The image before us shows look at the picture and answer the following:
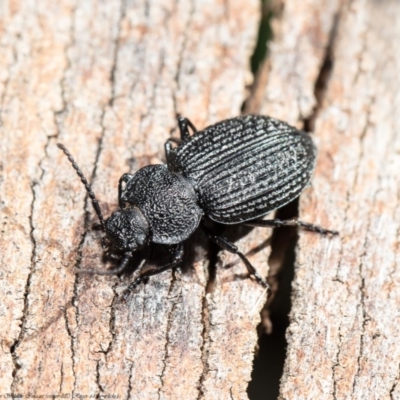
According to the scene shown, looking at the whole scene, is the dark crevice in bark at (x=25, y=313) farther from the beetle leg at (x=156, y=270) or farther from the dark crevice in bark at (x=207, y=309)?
the dark crevice in bark at (x=207, y=309)

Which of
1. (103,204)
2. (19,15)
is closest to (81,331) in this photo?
(103,204)

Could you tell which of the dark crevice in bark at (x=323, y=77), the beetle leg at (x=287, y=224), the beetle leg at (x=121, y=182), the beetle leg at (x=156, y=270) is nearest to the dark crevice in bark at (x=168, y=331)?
the beetle leg at (x=156, y=270)

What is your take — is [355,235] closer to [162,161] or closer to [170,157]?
[170,157]

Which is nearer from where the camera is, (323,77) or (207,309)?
(207,309)

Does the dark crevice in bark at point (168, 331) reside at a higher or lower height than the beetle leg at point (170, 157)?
lower

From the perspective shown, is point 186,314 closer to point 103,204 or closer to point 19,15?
point 103,204

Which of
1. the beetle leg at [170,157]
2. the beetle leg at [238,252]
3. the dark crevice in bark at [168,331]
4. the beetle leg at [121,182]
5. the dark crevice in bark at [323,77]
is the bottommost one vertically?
the dark crevice in bark at [168,331]

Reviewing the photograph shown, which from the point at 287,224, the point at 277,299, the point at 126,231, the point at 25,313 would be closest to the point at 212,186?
the point at 287,224
